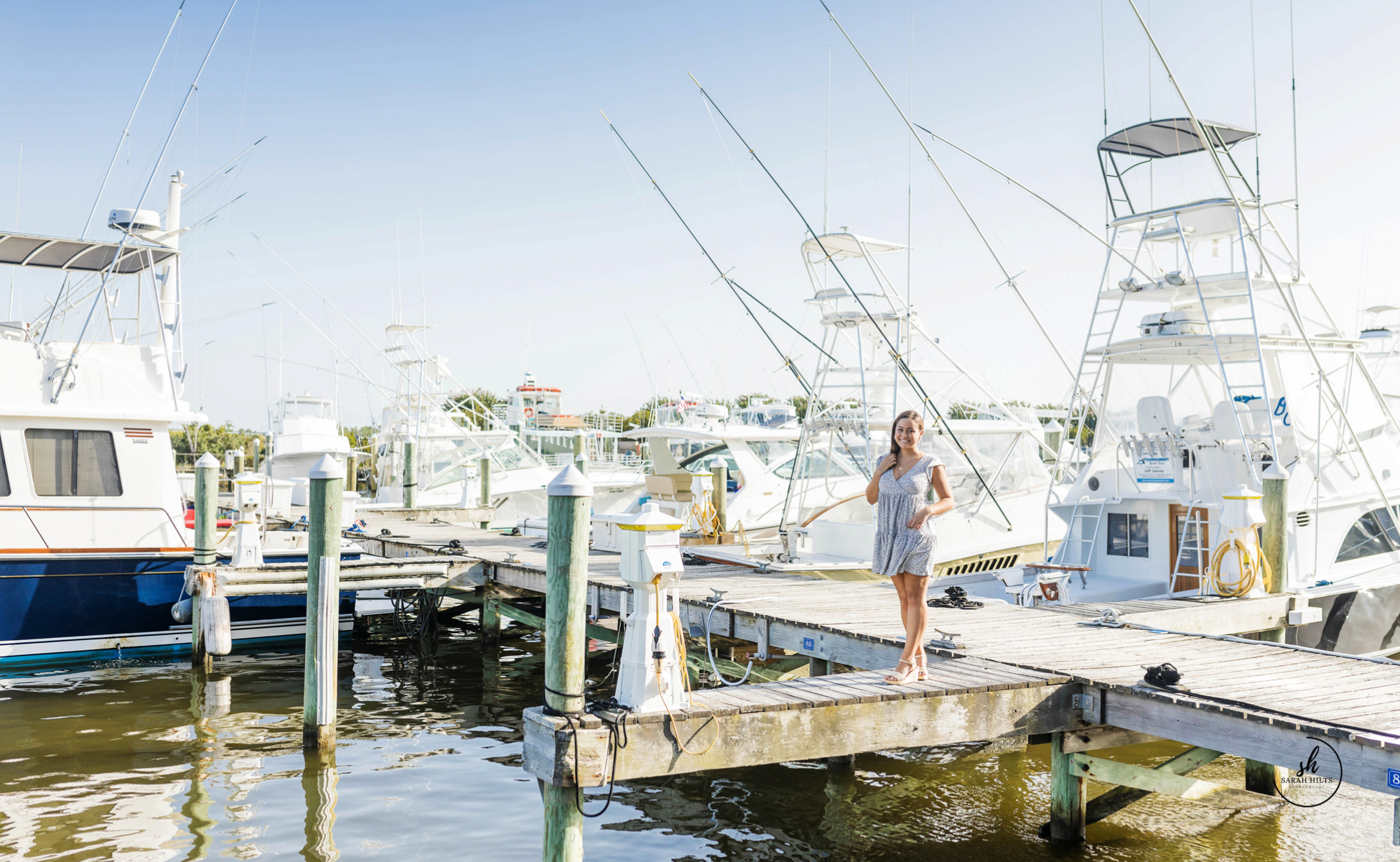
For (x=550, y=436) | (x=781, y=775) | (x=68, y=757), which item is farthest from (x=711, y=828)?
(x=550, y=436)

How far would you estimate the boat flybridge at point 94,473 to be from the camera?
12875 millimetres

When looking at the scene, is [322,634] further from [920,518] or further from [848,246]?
[848,246]

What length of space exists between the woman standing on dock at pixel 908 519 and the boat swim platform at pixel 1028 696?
18.3 inches

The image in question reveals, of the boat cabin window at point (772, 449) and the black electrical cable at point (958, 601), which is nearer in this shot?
the black electrical cable at point (958, 601)

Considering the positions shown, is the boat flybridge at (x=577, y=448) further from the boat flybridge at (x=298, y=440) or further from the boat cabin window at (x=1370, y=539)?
the boat cabin window at (x=1370, y=539)

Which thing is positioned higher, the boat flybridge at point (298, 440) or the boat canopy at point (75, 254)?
the boat canopy at point (75, 254)

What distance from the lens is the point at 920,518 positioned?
20.9 feet

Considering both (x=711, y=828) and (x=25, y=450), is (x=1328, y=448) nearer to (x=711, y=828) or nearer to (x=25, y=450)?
(x=711, y=828)

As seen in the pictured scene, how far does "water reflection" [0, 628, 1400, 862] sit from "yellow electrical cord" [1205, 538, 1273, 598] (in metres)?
Result: 1.59

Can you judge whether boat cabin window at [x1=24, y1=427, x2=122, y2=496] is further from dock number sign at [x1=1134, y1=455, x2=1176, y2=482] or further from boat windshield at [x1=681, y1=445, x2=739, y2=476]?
dock number sign at [x1=1134, y1=455, x2=1176, y2=482]

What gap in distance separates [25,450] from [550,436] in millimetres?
21212

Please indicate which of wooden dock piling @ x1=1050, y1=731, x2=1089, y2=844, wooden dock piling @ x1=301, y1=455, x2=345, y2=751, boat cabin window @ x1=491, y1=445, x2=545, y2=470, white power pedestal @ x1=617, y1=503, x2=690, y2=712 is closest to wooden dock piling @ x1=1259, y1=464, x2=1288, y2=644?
wooden dock piling @ x1=1050, y1=731, x2=1089, y2=844

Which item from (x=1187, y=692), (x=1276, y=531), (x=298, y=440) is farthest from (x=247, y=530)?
(x=298, y=440)

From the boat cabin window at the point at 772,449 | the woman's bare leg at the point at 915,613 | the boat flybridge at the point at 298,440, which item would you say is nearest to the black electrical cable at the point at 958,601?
the woman's bare leg at the point at 915,613
